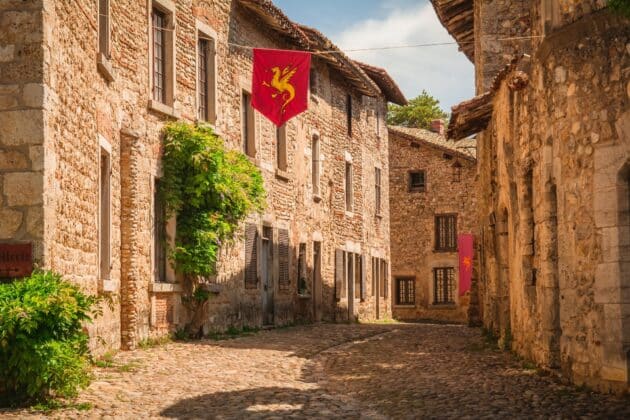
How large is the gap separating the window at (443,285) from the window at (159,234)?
873 inches

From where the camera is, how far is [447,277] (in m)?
36.5

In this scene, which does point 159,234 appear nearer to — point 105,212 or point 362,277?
point 105,212

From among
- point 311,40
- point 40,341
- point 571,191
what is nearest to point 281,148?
point 311,40

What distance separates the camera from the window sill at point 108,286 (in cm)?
1191

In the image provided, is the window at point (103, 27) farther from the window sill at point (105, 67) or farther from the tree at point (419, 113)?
the tree at point (419, 113)

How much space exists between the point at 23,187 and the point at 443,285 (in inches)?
1129

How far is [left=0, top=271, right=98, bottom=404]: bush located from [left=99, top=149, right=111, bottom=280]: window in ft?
13.9

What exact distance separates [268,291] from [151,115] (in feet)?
20.8

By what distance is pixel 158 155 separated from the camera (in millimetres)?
15023

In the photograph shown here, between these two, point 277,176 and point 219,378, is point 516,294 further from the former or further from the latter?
point 277,176

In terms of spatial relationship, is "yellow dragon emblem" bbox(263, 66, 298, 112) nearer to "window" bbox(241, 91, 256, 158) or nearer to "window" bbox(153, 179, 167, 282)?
"window" bbox(241, 91, 256, 158)

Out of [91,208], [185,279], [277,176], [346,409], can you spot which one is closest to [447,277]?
[277,176]

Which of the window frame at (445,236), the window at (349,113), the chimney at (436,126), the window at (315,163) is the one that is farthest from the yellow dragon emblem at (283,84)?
the chimney at (436,126)

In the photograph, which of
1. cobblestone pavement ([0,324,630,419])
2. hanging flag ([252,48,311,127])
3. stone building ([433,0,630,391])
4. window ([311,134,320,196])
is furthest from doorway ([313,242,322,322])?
stone building ([433,0,630,391])
